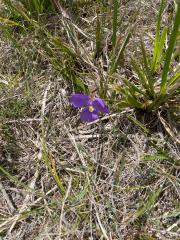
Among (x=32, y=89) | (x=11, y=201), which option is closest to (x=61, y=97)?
(x=32, y=89)

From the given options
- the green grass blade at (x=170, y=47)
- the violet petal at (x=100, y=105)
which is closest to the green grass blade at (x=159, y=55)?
the green grass blade at (x=170, y=47)

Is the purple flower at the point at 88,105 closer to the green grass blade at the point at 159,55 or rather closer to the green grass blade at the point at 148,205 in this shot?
the green grass blade at the point at 159,55

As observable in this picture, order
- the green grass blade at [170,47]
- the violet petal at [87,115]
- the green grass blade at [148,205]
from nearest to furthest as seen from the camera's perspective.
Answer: the green grass blade at [170,47] → the green grass blade at [148,205] → the violet petal at [87,115]

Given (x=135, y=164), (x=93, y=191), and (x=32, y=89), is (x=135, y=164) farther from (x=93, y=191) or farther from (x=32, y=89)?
(x=32, y=89)

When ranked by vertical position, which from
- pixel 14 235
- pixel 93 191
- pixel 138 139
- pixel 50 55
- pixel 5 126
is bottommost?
pixel 14 235

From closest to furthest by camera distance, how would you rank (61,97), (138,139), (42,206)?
(42,206)
(138,139)
(61,97)

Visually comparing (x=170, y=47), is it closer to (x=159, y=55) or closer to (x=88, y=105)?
(x=159, y=55)

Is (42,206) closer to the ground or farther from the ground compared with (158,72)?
closer to the ground
